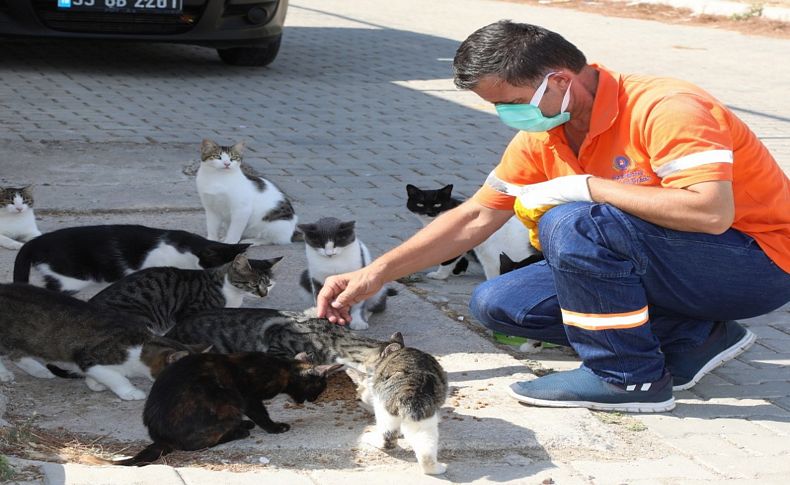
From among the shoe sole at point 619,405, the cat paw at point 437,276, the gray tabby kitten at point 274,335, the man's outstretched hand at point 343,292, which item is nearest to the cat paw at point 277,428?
the gray tabby kitten at point 274,335

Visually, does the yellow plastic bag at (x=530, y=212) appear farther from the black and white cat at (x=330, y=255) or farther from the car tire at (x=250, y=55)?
the car tire at (x=250, y=55)

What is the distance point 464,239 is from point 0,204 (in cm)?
308

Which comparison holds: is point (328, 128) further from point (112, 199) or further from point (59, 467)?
point (59, 467)

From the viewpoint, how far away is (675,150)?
3.93 meters

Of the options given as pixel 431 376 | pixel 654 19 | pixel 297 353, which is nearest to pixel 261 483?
pixel 431 376

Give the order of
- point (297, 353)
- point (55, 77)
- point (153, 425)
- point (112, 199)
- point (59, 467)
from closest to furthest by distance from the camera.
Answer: point (59, 467)
point (153, 425)
point (297, 353)
point (112, 199)
point (55, 77)

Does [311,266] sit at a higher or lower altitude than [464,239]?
lower

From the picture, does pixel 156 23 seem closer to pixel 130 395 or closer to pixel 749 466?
pixel 130 395

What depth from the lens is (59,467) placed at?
346 cm

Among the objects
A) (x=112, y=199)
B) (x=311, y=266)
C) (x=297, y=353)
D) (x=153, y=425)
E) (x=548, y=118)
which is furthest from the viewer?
(x=112, y=199)

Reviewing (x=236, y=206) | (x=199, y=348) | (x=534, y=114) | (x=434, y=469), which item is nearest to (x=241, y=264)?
(x=199, y=348)

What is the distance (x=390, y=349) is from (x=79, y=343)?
1.27 m

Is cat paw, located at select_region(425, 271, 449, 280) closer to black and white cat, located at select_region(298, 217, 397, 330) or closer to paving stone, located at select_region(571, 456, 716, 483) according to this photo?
black and white cat, located at select_region(298, 217, 397, 330)

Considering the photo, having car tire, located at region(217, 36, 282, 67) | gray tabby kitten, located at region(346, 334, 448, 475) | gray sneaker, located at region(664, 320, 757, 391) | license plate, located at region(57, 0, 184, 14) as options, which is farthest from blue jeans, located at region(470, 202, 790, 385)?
car tire, located at region(217, 36, 282, 67)
